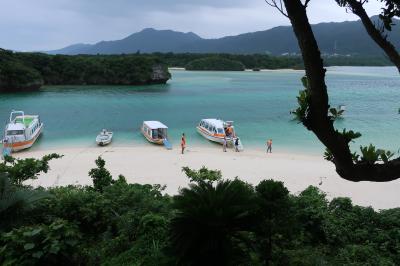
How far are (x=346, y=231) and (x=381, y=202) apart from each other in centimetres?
849

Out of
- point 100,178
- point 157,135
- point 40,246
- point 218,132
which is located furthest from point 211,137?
point 40,246

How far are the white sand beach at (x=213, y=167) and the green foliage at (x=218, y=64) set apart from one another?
12696cm

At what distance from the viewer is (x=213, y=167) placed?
19969 millimetres

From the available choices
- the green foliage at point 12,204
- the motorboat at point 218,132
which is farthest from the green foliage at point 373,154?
the motorboat at point 218,132

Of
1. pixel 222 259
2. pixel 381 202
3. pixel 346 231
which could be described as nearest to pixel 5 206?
pixel 222 259

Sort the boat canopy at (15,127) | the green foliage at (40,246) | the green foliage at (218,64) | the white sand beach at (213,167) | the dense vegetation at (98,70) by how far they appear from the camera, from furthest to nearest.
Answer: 1. the green foliage at (218,64)
2. the dense vegetation at (98,70)
3. the boat canopy at (15,127)
4. the white sand beach at (213,167)
5. the green foliage at (40,246)

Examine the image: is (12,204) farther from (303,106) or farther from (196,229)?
(303,106)

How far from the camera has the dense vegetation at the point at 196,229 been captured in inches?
161

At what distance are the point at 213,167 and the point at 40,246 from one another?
15.1m

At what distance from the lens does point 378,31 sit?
4.05m

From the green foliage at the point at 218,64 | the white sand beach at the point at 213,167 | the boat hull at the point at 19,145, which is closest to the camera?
the white sand beach at the point at 213,167

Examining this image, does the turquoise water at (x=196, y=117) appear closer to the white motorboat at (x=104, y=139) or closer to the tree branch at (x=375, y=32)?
the white motorboat at (x=104, y=139)

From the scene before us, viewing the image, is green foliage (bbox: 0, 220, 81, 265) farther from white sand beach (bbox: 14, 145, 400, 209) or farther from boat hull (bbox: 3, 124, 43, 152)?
boat hull (bbox: 3, 124, 43, 152)

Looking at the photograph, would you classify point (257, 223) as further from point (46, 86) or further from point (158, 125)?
point (46, 86)
